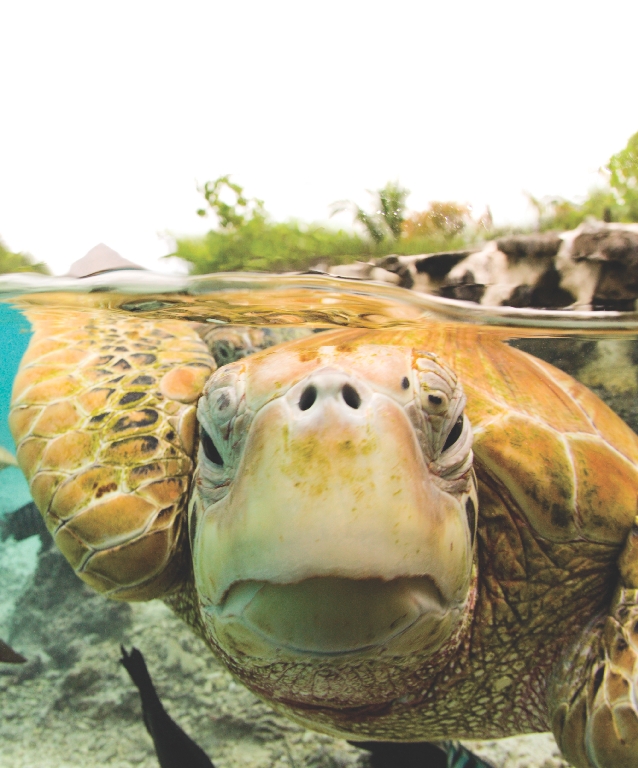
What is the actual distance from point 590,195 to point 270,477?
208 cm

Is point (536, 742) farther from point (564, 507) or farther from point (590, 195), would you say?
point (590, 195)

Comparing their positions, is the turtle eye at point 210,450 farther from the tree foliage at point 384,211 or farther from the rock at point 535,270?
the rock at point 535,270

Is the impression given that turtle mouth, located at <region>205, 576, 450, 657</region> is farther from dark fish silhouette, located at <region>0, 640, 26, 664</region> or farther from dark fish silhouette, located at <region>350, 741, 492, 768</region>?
dark fish silhouette, located at <region>0, 640, 26, 664</region>

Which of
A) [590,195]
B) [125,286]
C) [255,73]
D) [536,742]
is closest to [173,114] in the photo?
[255,73]

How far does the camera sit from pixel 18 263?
9.04ft

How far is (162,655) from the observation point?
165 inches

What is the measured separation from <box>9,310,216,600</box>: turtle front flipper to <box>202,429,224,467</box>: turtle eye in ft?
2.32

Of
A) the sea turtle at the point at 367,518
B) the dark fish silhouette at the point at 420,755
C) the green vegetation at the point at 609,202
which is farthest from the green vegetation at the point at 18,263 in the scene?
the dark fish silhouette at the point at 420,755

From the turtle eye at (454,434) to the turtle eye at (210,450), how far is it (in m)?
0.58

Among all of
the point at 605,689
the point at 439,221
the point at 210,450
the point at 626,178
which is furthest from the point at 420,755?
the point at 626,178

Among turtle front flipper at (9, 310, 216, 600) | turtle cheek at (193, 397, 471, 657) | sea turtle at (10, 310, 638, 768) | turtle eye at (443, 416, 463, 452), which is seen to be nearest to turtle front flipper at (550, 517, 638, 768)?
sea turtle at (10, 310, 638, 768)

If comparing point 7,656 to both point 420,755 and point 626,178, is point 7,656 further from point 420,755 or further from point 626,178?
point 626,178

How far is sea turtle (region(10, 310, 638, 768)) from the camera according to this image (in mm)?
996

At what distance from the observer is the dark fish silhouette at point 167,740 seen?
2.66 meters
